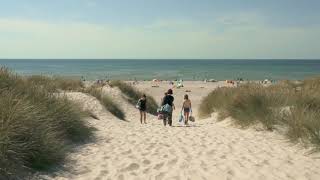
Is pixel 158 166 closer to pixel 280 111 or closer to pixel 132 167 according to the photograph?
pixel 132 167

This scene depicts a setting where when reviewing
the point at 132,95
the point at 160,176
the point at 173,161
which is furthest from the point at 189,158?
the point at 132,95

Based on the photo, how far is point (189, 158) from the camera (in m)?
8.51

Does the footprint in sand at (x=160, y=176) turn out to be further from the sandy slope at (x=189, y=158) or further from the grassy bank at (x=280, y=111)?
the grassy bank at (x=280, y=111)

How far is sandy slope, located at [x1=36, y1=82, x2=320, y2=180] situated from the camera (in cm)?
733

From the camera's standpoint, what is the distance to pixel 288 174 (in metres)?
7.51

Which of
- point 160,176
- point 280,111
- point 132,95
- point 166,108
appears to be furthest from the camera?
point 132,95

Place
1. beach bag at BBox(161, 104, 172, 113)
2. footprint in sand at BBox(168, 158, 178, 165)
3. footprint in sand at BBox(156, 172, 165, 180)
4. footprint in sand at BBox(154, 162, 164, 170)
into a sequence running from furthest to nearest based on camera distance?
1. beach bag at BBox(161, 104, 172, 113)
2. footprint in sand at BBox(168, 158, 178, 165)
3. footprint in sand at BBox(154, 162, 164, 170)
4. footprint in sand at BBox(156, 172, 165, 180)

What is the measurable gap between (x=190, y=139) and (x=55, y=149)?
172 inches

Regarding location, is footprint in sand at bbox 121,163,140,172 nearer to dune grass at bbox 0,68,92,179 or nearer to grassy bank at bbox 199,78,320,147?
dune grass at bbox 0,68,92,179

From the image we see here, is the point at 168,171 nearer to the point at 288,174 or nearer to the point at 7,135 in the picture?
the point at 288,174

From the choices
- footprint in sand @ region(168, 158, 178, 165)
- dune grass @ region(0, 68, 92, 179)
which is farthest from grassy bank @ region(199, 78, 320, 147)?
dune grass @ region(0, 68, 92, 179)

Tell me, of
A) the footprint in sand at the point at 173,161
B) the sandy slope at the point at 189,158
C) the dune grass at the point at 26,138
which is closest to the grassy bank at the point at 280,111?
the sandy slope at the point at 189,158

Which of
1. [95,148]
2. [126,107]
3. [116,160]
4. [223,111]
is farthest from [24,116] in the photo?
[126,107]

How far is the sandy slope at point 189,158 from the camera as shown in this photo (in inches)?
289
